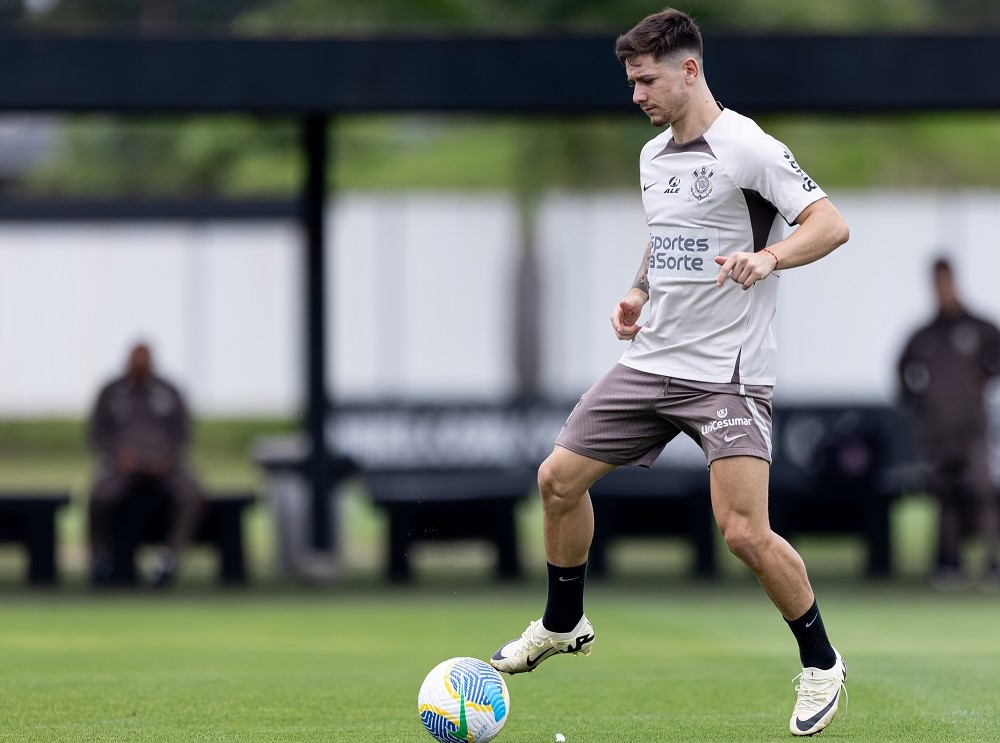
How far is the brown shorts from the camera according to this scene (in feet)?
18.3

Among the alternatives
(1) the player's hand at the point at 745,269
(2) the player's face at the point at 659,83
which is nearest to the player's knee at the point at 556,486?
(1) the player's hand at the point at 745,269

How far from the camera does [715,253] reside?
18.5ft

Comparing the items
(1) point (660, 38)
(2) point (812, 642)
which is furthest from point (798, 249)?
(2) point (812, 642)

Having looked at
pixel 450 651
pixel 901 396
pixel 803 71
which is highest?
pixel 803 71

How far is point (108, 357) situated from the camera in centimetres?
2889

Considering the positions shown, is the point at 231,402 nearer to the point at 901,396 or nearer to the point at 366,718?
the point at 901,396

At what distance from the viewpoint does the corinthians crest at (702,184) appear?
5.64m

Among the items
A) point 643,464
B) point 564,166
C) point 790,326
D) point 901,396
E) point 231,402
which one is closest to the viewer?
point 643,464

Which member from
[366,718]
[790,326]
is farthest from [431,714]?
[790,326]

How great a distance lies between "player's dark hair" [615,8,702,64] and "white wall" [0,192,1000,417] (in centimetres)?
1214

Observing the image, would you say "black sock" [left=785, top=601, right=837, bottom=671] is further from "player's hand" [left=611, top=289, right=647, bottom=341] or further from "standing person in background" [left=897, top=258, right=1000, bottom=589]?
"standing person in background" [left=897, top=258, right=1000, bottom=589]

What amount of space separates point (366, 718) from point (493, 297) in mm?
18632

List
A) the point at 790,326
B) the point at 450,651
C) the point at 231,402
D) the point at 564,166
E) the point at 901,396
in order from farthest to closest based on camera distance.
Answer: the point at 231,402 → the point at 564,166 → the point at 790,326 → the point at 901,396 → the point at 450,651

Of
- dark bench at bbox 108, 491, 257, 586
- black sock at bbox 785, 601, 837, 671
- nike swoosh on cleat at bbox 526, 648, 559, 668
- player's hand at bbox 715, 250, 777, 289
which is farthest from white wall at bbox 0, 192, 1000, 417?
player's hand at bbox 715, 250, 777, 289
